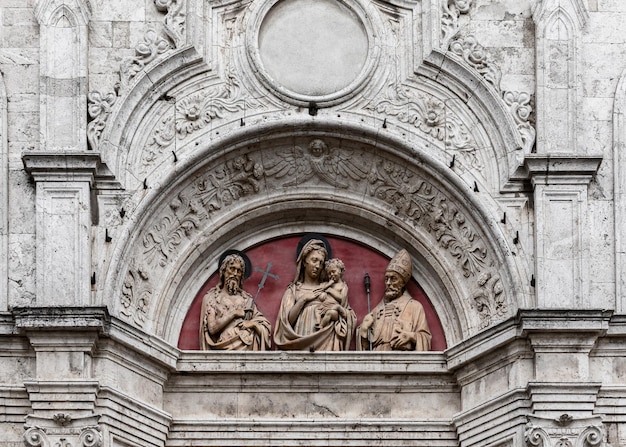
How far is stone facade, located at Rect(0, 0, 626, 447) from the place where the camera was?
967 inches

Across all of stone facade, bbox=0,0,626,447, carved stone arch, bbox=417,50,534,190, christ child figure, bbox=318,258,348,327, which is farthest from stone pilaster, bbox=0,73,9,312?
carved stone arch, bbox=417,50,534,190

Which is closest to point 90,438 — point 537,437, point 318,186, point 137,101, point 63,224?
point 63,224

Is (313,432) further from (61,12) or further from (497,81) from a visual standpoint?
(61,12)

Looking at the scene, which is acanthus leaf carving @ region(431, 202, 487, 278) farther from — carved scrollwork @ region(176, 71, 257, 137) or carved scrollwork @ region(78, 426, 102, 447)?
carved scrollwork @ region(78, 426, 102, 447)

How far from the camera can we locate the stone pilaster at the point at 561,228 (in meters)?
24.7

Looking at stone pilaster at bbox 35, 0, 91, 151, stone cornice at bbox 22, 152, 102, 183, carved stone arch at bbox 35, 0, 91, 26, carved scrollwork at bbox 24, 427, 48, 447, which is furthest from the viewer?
carved stone arch at bbox 35, 0, 91, 26

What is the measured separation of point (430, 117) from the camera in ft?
84.1

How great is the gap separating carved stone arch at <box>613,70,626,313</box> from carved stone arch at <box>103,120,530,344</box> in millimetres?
1060

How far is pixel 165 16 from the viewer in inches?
1016

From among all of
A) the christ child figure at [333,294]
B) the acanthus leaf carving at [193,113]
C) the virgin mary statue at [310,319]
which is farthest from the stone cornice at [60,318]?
the christ child figure at [333,294]

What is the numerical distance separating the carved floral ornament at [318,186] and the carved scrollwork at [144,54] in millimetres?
1421

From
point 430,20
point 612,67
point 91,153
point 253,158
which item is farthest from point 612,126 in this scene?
point 91,153

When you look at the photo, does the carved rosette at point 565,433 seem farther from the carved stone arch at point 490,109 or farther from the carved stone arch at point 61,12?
the carved stone arch at point 61,12

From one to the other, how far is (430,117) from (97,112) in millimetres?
3801
